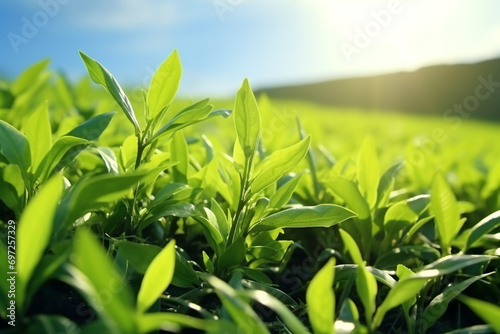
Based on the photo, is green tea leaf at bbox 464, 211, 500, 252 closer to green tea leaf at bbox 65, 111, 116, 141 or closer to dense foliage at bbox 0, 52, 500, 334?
dense foliage at bbox 0, 52, 500, 334

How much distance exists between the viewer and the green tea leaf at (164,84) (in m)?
1.16

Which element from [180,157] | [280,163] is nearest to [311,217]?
[280,163]

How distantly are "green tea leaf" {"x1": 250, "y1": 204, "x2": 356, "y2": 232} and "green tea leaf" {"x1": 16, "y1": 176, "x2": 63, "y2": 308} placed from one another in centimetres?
55

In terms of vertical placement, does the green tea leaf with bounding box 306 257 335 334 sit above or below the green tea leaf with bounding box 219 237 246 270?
below

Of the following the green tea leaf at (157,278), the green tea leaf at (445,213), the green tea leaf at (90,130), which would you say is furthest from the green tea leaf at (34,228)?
the green tea leaf at (445,213)

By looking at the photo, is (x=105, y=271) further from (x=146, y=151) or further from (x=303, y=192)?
(x=303, y=192)

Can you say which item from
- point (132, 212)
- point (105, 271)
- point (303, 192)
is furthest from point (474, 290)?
point (105, 271)

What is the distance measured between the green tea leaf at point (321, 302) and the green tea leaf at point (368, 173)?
0.69 meters

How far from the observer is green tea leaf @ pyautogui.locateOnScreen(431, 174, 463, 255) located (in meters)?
1.19

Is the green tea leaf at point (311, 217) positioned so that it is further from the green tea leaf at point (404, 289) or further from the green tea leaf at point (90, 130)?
the green tea leaf at point (90, 130)

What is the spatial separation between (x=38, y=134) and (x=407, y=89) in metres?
27.2

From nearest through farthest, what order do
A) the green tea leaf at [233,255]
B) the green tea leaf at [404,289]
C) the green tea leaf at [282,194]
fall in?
the green tea leaf at [404,289], the green tea leaf at [233,255], the green tea leaf at [282,194]

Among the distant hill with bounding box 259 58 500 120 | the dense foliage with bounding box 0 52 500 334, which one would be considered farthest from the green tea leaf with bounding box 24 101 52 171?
the distant hill with bounding box 259 58 500 120

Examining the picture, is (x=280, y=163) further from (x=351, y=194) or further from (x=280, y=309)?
(x=280, y=309)
